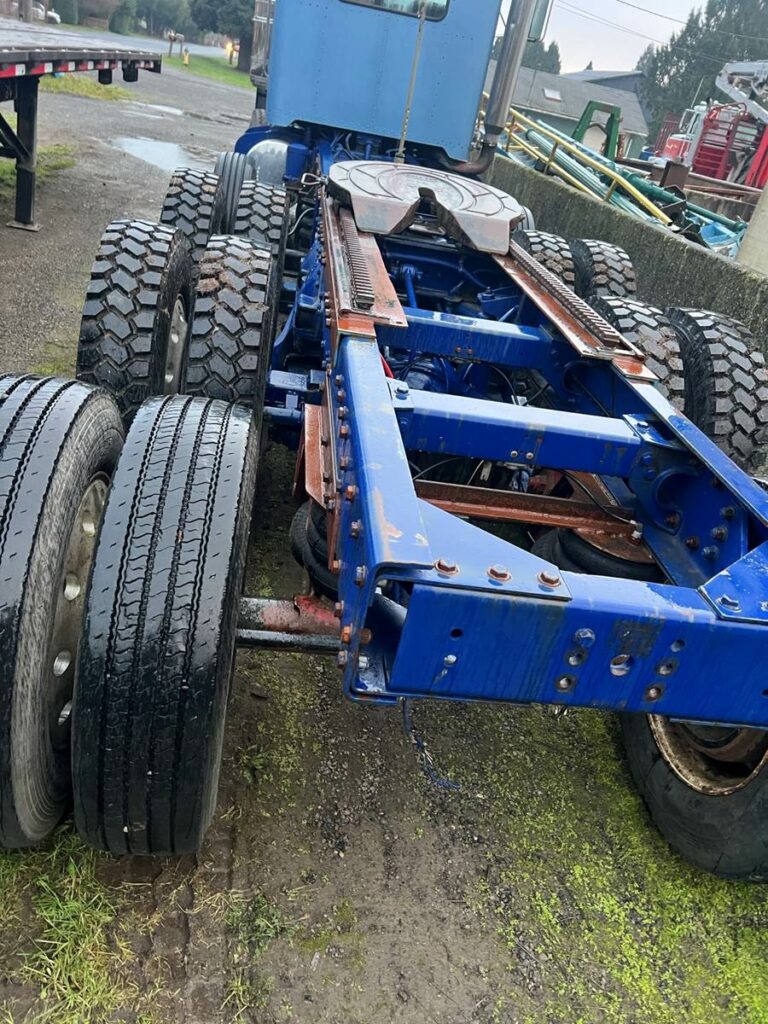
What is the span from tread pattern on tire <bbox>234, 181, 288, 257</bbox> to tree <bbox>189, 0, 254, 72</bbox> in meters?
48.3

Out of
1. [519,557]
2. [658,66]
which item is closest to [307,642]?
[519,557]

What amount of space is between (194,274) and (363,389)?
280cm

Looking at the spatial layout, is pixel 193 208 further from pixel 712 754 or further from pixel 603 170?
pixel 603 170

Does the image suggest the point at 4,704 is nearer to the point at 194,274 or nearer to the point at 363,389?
the point at 363,389

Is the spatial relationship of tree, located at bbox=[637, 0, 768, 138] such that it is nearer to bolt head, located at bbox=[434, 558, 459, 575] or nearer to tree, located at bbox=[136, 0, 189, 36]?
tree, located at bbox=[136, 0, 189, 36]

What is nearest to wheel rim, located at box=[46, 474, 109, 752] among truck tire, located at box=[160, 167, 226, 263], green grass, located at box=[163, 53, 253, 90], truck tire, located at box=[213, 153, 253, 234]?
truck tire, located at box=[160, 167, 226, 263]

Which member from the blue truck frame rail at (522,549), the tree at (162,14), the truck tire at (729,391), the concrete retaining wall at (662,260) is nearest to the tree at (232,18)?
the tree at (162,14)

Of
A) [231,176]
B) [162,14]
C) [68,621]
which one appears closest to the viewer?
[68,621]

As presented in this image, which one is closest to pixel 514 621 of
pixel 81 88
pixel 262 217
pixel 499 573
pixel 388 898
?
pixel 499 573

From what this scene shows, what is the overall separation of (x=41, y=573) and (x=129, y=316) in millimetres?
1888

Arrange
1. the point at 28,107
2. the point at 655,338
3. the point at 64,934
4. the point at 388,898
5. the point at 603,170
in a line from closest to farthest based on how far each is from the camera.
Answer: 1. the point at 64,934
2. the point at 388,898
3. the point at 655,338
4. the point at 28,107
5. the point at 603,170

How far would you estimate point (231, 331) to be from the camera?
11.1ft

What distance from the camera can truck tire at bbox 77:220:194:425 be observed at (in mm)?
3359

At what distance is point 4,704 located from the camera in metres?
1.72
